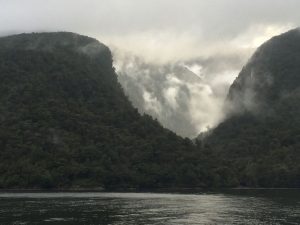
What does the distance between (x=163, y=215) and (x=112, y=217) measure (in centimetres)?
1204

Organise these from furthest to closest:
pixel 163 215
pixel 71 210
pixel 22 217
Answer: pixel 71 210 < pixel 163 215 < pixel 22 217

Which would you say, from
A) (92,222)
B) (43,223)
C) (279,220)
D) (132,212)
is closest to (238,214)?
(279,220)

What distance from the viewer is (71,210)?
12838 cm

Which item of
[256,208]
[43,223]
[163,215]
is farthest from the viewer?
[256,208]

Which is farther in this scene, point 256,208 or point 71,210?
point 256,208

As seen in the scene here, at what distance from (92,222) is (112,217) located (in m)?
10.8

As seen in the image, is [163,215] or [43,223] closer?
[43,223]

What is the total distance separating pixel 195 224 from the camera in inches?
4060

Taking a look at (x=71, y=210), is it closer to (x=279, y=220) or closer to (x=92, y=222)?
(x=92, y=222)

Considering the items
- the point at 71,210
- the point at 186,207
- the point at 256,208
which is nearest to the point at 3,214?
the point at 71,210

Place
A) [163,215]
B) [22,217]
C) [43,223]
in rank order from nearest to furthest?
[43,223]
[22,217]
[163,215]

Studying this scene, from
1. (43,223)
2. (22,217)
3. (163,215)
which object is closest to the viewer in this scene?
Answer: (43,223)

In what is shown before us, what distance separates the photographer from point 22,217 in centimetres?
10969

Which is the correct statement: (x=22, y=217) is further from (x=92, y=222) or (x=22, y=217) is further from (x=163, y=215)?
(x=163, y=215)
